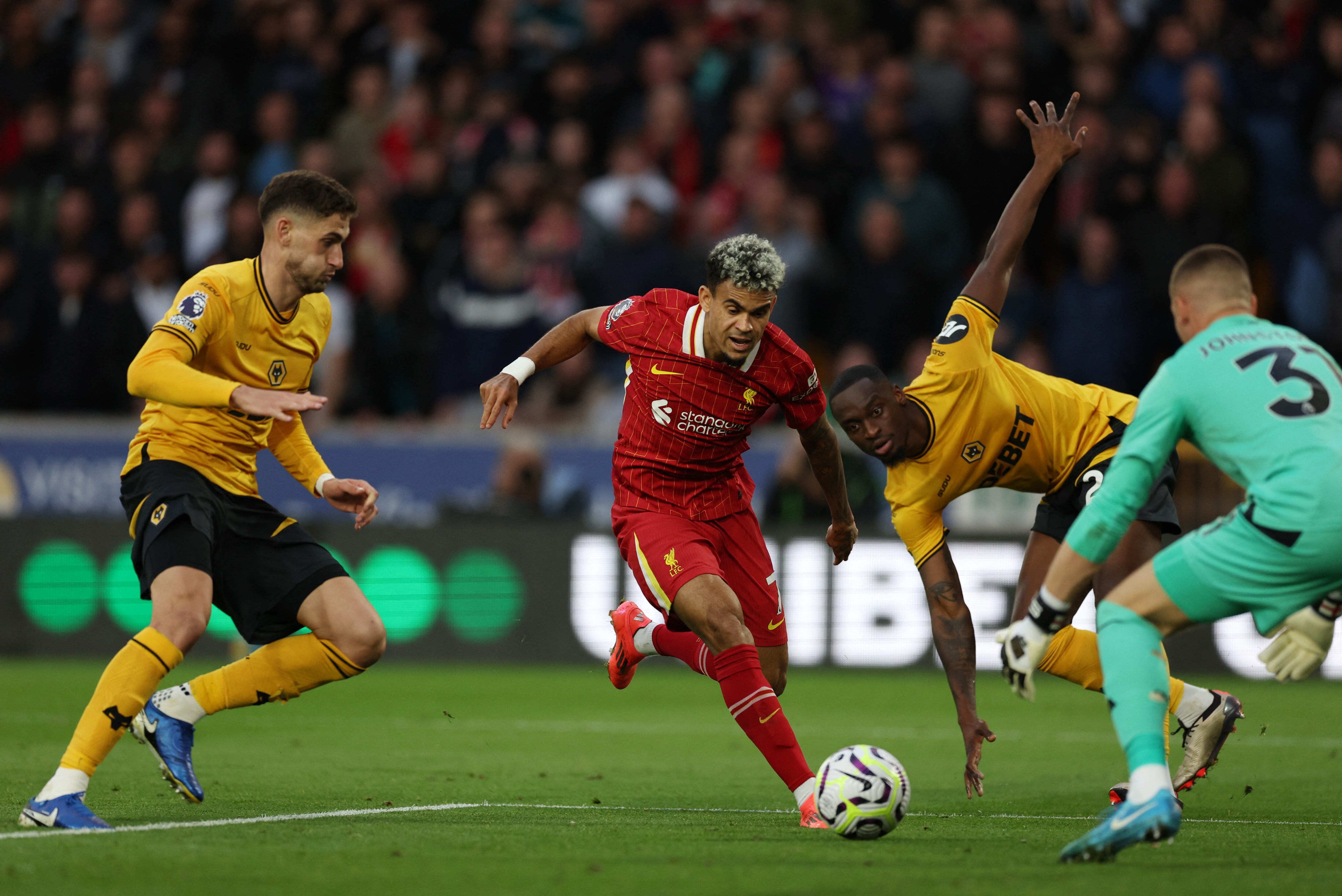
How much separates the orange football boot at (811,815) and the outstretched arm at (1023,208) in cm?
221

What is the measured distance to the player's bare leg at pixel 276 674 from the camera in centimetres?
670

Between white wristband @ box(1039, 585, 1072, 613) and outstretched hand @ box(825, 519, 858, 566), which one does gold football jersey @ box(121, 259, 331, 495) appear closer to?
outstretched hand @ box(825, 519, 858, 566)

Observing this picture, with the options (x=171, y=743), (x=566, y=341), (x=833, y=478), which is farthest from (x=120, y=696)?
(x=833, y=478)

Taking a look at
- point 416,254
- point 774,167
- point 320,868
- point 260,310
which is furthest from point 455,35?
point 320,868

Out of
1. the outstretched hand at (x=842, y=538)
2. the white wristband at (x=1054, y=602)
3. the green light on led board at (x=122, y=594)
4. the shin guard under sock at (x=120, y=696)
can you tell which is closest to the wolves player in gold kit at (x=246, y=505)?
the shin guard under sock at (x=120, y=696)

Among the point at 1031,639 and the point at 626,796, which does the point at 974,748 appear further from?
the point at 626,796

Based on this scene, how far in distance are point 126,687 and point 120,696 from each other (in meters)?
0.04

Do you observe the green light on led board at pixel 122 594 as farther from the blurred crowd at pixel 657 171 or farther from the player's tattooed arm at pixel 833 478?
the player's tattooed arm at pixel 833 478

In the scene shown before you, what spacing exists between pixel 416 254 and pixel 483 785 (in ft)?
31.3

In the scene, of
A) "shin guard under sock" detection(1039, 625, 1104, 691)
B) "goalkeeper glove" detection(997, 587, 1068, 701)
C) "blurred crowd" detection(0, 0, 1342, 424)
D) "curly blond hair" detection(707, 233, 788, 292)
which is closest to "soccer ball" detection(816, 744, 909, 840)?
"goalkeeper glove" detection(997, 587, 1068, 701)

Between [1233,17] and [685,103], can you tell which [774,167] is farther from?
[1233,17]

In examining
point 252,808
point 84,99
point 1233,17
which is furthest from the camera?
point 84,99

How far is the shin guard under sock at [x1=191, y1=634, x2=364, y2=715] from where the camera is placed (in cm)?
686

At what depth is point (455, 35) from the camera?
18484mm
